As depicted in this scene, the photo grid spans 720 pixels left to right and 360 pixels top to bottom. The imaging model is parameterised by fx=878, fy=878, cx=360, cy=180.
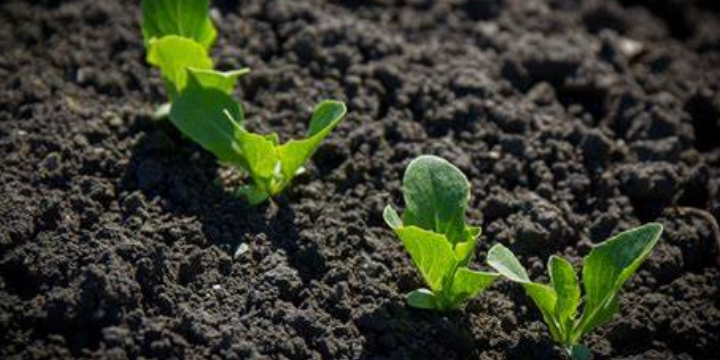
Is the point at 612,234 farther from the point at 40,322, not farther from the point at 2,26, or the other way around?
the point at 2,26

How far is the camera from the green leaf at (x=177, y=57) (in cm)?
222

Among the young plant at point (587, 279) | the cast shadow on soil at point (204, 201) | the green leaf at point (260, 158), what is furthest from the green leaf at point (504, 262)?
the green leaf at point (260, 158)

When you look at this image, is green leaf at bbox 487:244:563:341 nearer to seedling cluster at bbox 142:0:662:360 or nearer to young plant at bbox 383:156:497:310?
seedling cluster at bbox 142:0:662:360

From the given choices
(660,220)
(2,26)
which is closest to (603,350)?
(660,220)

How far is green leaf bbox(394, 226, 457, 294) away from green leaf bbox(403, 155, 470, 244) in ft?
0.33

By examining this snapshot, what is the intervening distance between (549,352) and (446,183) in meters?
A: 0.46

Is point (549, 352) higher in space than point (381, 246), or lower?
lower

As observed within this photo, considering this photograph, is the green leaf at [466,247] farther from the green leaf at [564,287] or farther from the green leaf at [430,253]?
the green leaf at [564,287]

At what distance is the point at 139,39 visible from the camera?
8.70 feet

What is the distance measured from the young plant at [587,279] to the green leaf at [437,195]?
0.51 feet

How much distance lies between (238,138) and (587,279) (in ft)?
2.86

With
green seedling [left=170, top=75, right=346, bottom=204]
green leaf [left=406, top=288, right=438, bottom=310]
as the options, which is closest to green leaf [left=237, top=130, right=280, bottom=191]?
green seedling [left=170, top=75, right=346, bottom=204]

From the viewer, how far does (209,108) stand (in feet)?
7.29

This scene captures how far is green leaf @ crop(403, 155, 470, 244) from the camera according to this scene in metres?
2.03
